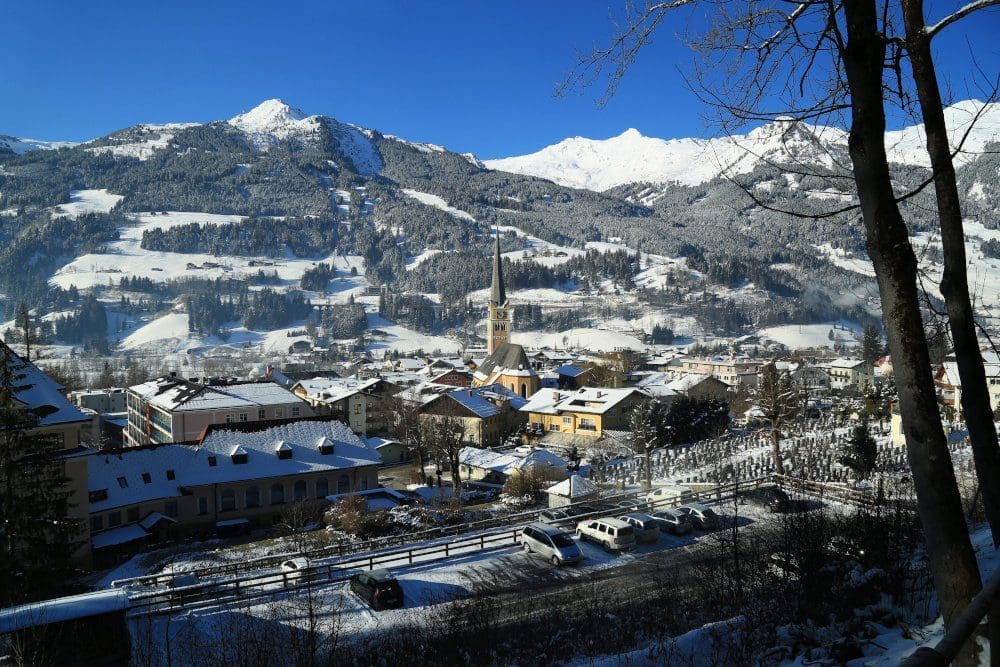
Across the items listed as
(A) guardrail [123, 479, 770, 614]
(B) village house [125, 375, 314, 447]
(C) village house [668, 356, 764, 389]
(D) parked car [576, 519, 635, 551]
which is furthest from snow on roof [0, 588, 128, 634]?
(C) village house [668, 356, 764, 389]

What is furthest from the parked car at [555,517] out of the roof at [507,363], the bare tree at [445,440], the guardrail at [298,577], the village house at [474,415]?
the roof at [507,363]

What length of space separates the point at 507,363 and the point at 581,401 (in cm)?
2321

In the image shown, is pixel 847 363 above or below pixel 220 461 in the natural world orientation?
below

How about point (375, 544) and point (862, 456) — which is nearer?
point (375, 544)

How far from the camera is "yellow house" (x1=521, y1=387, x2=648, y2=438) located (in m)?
44.8

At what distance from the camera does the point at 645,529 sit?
15.8 meters

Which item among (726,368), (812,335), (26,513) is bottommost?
(726,368)

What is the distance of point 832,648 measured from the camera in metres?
4.70

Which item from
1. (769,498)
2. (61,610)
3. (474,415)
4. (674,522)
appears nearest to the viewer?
(61,610)

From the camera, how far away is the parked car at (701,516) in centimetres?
1652

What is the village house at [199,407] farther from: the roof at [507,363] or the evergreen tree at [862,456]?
the evergreen tree at [862,456]

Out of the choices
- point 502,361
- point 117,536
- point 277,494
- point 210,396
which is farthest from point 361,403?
point 117,536

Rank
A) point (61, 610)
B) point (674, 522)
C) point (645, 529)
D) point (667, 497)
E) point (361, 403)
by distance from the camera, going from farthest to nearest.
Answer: point (361, 403)
point (667, 497)
point (674, 522)
point (645, 529)
point (61, 610)

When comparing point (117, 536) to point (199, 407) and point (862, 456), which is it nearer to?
point (199, 407)
